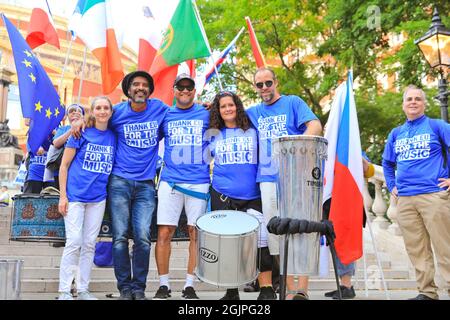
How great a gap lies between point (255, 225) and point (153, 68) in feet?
15.5

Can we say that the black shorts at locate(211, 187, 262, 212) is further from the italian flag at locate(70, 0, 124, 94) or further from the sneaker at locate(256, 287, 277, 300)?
the italian flag at locate(70, 0, 124, 94)

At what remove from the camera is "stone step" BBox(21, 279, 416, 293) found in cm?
649

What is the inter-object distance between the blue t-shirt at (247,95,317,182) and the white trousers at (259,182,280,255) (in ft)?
0.22

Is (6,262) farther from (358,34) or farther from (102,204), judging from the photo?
(358,34)

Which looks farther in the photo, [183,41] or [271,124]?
[183,41]

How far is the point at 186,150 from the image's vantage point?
5.70m

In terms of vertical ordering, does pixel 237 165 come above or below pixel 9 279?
above

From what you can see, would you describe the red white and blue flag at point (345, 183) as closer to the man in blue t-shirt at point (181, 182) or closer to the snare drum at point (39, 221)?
the man in blue t-shirt at point (181, 182)

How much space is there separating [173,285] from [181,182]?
189 cm

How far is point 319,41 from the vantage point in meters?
21.8

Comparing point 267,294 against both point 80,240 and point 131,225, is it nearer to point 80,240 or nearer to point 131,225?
point 131,225

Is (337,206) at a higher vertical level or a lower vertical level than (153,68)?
lower

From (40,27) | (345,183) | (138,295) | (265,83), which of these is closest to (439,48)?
(345,183)

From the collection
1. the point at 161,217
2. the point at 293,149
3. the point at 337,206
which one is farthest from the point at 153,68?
the point at 293,149
